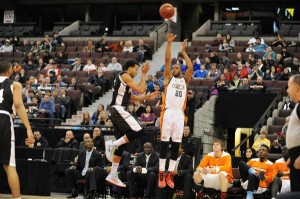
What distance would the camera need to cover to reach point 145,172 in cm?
1246

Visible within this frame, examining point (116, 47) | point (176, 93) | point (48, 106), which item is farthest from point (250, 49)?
point (176, 93)

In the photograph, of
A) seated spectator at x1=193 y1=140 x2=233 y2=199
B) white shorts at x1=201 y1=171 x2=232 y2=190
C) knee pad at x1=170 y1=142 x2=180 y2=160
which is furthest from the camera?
white shorts at x1=201 y1=171 x2=232 y2=190

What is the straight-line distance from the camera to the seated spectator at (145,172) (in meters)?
12.4

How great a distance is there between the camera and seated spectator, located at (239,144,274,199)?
1188 centimetres

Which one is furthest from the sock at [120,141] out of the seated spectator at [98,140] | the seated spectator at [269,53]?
the seated spectator at [269,53]

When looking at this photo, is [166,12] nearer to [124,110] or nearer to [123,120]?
[124,110]

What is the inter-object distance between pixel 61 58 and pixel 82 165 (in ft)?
40.1

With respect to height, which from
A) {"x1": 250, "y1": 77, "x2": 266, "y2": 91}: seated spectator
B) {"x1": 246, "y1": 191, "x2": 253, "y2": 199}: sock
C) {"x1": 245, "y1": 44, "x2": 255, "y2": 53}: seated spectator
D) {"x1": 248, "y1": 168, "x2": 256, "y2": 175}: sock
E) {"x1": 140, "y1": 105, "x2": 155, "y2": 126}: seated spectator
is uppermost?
{"x1": 245, "y1": 44, "x2": 255, "y2": 53}: seated spectator

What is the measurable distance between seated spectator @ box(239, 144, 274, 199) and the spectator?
4.96 m

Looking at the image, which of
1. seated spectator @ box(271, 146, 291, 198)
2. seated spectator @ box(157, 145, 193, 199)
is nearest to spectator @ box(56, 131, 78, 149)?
seated spectator @ box(157, 145, 193, 199)

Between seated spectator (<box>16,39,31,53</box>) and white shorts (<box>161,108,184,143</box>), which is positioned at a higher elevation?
seated spectator (<box>16,39,31,53</box>)

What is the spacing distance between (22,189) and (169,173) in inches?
150

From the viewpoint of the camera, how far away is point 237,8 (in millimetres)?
30891

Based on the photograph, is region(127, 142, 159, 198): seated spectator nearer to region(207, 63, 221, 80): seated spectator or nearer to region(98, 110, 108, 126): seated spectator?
region(98, 110, 108, 126): seated spectator
